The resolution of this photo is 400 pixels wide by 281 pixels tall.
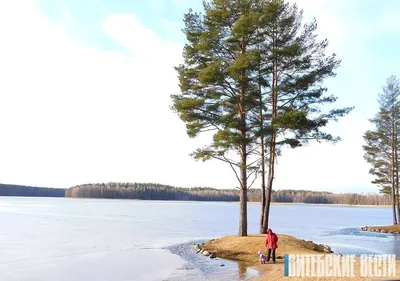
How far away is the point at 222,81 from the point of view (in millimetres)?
27016

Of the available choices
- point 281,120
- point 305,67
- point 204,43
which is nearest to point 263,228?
point 281,120

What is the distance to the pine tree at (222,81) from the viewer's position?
26.6 meters

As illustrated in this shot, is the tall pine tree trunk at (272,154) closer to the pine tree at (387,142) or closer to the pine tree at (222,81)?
the pine tree at (222,81)

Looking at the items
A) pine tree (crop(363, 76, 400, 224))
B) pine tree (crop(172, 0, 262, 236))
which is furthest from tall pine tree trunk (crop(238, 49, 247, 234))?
pine tree (crop(363, 76, 400, 224))

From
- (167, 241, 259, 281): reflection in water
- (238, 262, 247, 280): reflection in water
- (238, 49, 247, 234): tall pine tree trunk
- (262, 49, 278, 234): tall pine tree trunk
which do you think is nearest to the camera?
(238, 262, 247, 280): reflection in water

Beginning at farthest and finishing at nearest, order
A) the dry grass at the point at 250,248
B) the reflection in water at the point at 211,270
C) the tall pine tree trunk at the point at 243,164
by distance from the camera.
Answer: the tall pine tree trunk at the point at 243,164
the dry grass at the point at 250,248
the reflection in water at the point at 211,270

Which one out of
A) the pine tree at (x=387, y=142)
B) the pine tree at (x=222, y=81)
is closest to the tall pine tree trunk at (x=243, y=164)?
the pine tree at (x=222, y=81)

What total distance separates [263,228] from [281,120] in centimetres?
734

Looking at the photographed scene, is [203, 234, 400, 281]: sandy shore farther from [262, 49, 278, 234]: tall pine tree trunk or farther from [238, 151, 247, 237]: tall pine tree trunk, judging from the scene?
[262, 49, 278, 234]: tall pine tree trunk

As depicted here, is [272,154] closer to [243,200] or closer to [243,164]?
[243,164]

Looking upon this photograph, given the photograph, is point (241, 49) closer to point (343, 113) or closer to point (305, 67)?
point (305, 67)

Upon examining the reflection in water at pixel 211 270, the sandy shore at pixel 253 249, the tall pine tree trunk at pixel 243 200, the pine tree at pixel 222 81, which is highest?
the pine tree at pixel 222 81

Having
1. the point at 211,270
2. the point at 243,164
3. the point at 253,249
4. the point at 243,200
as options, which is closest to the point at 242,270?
the point at 211,270

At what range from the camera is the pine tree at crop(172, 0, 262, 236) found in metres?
26.6
